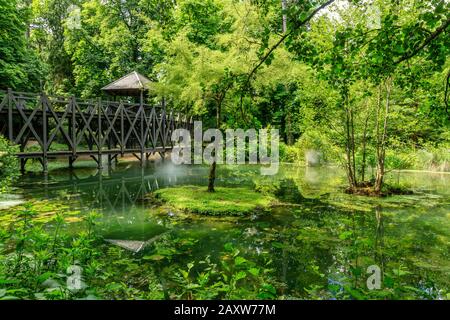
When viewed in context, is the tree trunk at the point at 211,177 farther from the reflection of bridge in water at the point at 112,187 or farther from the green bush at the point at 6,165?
the green bush at the point at 6,165

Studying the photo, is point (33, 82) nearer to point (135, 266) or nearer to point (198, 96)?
point (198, 96)

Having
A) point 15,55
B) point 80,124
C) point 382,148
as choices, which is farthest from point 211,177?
point 15,55

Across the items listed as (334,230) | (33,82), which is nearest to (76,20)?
(33,82)

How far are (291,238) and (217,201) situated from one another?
11.3ft

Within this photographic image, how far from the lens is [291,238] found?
7.22m

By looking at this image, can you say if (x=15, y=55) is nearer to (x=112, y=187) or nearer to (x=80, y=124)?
(x=80, y=124)

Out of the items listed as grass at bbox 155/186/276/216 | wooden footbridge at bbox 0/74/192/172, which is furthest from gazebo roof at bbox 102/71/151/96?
grass at bbox 155/186/276/216

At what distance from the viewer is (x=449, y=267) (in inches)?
225

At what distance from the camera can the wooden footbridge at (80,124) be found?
13.5 meters

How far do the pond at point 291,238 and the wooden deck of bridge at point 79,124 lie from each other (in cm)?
205

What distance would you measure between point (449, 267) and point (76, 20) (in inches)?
1269

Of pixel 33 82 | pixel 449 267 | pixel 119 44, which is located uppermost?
pixel 119 44

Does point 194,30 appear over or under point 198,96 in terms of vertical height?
over

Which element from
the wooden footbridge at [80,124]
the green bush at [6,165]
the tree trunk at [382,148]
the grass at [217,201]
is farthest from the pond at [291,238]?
the wooden footbridge at [80,124]
